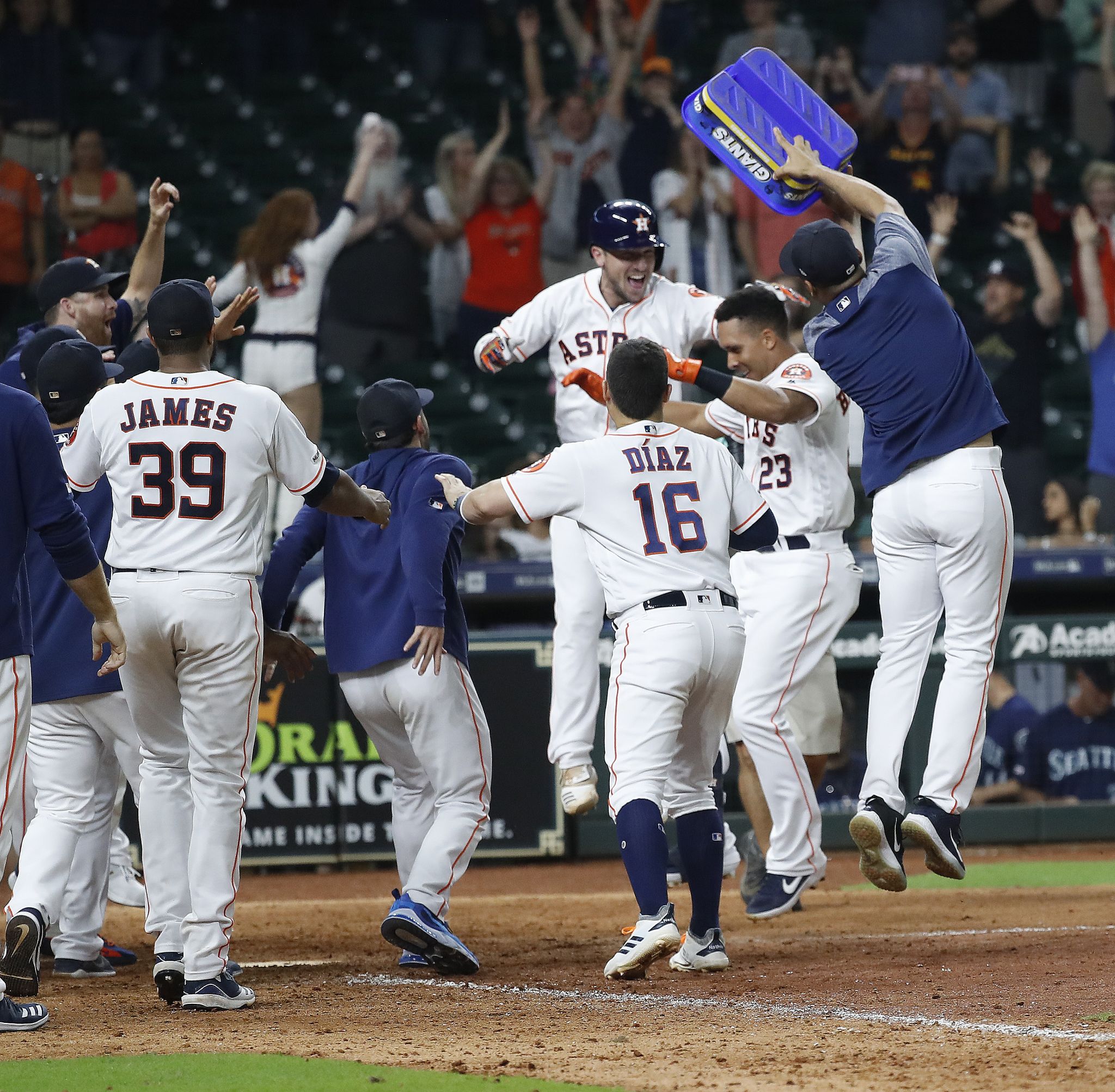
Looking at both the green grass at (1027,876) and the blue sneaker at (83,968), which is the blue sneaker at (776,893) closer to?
the green grass at (1027,876)

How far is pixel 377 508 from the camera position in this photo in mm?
4930

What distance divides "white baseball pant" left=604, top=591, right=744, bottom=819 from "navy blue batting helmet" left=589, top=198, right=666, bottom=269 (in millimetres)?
2049

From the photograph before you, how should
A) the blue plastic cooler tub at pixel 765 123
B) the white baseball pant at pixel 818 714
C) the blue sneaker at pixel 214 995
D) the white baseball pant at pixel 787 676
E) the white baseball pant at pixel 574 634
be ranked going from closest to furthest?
the blue sneaker at pixel 214 995 → the blue plastic cooler tub at pixel 765 123 → the white baseball pant at pixel 574 634 → the white baseball pant at pixel 787 676 → the white baseball pant at pixel 818 714

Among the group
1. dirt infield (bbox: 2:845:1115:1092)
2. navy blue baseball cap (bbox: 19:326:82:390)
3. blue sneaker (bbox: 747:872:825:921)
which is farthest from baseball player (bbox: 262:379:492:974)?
blue sneaker (bbox: 747:872:825:921)

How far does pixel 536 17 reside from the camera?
1343 centimetres

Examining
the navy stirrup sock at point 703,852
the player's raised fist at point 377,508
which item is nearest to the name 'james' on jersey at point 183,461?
the player's raised fist at point 377,508

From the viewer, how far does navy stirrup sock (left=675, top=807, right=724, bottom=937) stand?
4.91 meters

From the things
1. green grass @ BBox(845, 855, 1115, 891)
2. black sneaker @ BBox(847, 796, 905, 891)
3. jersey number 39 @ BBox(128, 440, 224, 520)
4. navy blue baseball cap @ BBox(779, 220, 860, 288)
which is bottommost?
green grass @ BBox(845, 855, 1115, 891)

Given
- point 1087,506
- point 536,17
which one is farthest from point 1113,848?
point 536,17

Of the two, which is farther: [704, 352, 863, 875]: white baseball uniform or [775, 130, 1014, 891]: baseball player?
[704, 352, 863, 875]: white baseball uniform

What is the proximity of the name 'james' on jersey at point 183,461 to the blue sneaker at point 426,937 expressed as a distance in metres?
1.17

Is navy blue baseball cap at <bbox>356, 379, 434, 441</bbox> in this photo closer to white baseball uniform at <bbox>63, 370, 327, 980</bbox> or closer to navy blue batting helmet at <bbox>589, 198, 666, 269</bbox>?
white baseball uniform at <bbox>63, 370, 327, 980</bbox>

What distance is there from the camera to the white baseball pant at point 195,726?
4559mm

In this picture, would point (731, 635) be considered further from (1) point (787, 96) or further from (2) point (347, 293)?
(2) point (347, 293)
